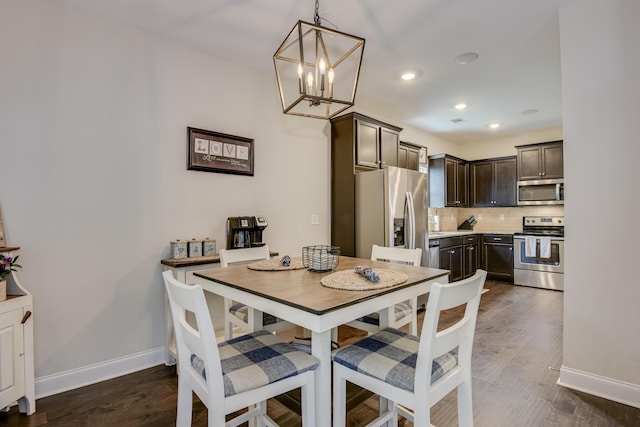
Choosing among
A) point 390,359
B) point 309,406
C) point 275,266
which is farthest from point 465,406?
point 275,266

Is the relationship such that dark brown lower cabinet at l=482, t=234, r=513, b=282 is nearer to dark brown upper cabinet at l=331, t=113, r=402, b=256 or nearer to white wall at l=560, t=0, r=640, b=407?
dark brown upper cabinet at l=331, t=113, r=402, b=256

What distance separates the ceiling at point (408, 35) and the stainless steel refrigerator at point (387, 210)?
3.51 ft

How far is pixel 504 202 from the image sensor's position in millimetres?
5918

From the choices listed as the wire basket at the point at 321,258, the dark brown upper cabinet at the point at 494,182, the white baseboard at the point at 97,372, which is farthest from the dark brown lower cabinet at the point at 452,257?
the white baseboard at the point at 97,372

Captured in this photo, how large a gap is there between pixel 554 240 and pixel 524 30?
3.65 m

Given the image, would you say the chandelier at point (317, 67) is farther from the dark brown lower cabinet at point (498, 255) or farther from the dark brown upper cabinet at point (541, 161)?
the dark brown lower cabinet at point (498, 255)

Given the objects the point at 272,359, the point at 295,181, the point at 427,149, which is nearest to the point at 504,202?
the point at 427,149

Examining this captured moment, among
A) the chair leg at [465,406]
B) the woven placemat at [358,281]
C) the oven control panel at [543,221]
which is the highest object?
the oven control panel at [543,221]

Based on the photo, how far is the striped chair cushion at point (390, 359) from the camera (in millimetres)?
1241

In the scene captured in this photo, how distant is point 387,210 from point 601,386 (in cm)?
219

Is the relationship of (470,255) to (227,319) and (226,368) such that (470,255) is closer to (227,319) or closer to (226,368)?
(227,319)

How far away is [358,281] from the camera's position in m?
1.53

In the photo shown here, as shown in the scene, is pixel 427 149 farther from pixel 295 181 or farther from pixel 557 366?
pixel 557 366

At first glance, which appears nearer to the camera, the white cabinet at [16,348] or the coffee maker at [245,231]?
the white cabinet at [16,348]
